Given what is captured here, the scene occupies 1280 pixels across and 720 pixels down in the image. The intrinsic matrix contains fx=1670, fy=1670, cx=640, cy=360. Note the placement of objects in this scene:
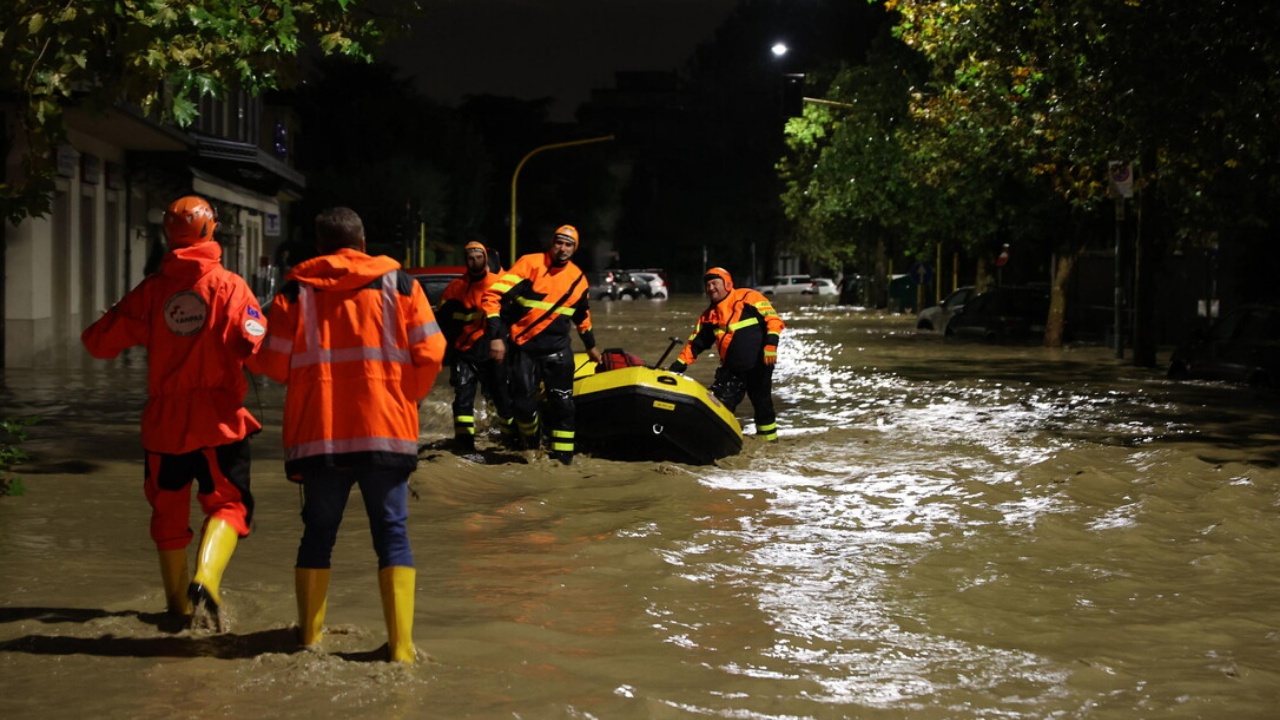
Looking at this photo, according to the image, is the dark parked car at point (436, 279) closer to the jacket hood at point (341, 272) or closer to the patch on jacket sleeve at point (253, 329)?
the patch on jacket sleeve at point (253, 329)

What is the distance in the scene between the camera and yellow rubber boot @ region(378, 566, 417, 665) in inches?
236

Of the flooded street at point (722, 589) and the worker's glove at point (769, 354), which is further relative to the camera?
the worker's glove at point (769, 354)

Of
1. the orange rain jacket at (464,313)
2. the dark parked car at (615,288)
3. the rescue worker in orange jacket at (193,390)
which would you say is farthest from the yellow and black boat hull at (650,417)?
the dark parked car at (615,288)

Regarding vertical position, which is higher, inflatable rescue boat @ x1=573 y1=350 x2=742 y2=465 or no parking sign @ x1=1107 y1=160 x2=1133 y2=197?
no parking sign @ x1=1107 y1=160 x2=1133 y2=197

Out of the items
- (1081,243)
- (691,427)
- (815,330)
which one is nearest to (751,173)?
(815,330)

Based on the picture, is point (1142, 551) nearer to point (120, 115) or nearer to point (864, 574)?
point (864, 574)

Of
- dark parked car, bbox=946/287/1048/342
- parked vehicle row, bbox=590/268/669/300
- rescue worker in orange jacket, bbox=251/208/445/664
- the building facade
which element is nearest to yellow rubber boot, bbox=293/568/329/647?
rescue worker in orange jacket, bbox=251/208/445/664

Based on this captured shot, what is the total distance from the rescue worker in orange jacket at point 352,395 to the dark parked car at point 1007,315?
2950 cm

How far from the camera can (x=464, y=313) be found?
1278 centimetres

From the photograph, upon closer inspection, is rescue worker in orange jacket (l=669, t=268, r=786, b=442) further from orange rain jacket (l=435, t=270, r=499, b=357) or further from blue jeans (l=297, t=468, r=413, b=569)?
blue jeans (l=297, t=468, r=413, b=569)

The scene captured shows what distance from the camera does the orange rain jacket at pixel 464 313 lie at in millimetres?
12602

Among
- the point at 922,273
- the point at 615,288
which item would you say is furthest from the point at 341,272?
the point at 615,288

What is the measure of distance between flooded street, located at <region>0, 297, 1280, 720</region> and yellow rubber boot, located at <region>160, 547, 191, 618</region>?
4.2 inches

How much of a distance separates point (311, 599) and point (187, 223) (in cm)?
159
